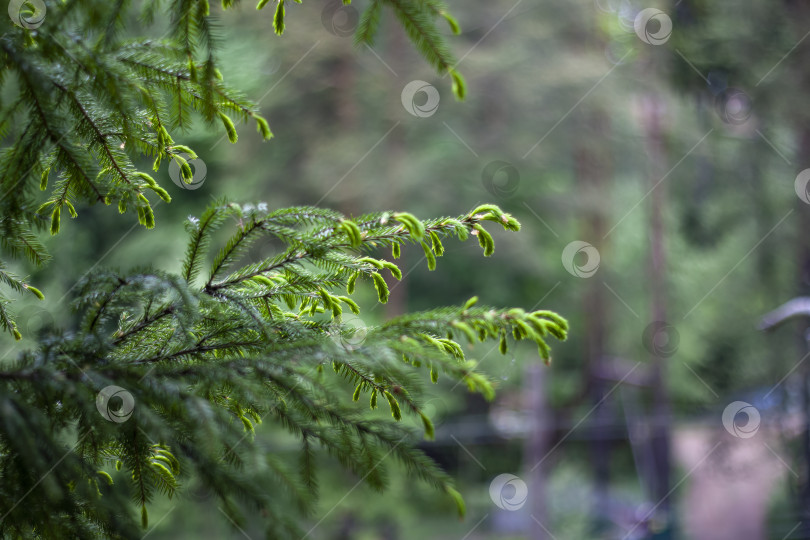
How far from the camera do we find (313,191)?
8.80 meters

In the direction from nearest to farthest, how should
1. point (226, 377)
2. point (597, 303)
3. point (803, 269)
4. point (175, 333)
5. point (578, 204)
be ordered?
1. point (226, 377)
2. point (175, 333)
3. point (803, 269)
4. point (578, 204)
5. point (597, 303)

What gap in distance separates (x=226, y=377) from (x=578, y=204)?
1021 centimetres

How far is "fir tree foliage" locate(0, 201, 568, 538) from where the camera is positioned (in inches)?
40.2

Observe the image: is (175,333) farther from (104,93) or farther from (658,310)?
(658,310)

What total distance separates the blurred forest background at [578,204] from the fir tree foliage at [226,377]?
4303 mm

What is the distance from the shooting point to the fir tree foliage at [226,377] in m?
1.02

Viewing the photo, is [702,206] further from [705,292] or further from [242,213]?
[242,213]

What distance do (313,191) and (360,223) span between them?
756 cm

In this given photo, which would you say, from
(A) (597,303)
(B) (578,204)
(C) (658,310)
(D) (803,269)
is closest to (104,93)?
(D) (803,269)

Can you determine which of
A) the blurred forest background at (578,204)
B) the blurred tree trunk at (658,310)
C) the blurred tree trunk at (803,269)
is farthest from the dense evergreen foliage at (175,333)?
the blurred tree trunk at (658,310)

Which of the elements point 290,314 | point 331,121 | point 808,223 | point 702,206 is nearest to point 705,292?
point 702,206

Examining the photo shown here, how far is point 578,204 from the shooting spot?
10.7m

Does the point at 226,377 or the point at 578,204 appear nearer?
the point at 226,377

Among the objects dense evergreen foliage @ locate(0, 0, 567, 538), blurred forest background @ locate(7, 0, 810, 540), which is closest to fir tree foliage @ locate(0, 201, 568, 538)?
dense evergreen foliage @ locate(0, 0, 567, 538)
